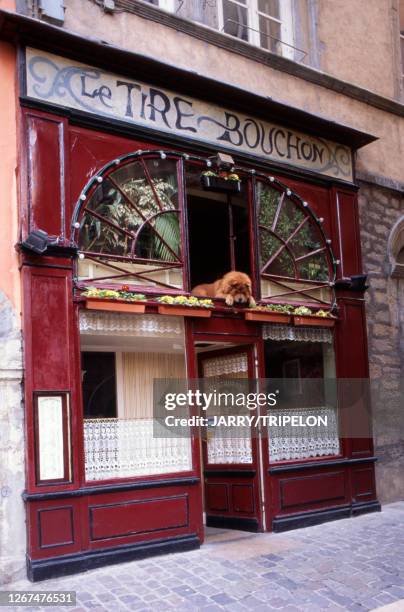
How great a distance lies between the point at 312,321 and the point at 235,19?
404 cm

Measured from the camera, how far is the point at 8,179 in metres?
6.38

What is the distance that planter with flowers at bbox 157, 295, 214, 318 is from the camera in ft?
22.7

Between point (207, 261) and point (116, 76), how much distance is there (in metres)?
3.30

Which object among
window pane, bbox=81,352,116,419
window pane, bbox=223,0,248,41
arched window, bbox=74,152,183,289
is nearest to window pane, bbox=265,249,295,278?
arched window, bbox=74,152,183,289

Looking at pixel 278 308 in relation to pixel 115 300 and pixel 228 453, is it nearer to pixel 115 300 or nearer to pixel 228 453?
pixel 228 453

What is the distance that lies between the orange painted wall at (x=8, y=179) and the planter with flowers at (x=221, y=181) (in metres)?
2.17

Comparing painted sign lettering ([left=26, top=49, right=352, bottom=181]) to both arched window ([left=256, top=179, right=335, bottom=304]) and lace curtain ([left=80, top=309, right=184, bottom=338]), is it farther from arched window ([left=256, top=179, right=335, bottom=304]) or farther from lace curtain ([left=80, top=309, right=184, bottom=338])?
lace curtain ([left=80, top=309, right=184, bottom=338])

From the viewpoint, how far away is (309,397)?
28.3ft

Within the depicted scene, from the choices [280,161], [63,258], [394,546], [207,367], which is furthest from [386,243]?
[63,258]

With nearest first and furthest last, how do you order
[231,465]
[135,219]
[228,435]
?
[135,219] < [231,465] < [228,435]

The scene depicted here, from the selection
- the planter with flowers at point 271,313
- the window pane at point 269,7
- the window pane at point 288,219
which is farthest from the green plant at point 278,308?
the window pane at point 269,7

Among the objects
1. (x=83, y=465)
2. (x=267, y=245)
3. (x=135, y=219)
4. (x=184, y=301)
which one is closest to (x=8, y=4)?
(x=135, y=219)

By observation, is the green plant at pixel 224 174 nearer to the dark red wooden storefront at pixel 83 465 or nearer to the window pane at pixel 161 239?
the dark red wooden storefront at pixel 83 465

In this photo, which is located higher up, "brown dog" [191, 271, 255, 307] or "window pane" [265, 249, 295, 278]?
"window pane" [265, 249, 295, 278]
